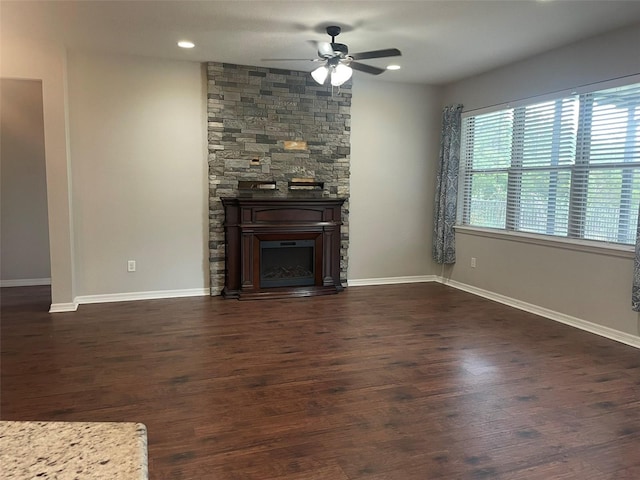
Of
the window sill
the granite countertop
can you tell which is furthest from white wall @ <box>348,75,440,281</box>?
the granite countertop

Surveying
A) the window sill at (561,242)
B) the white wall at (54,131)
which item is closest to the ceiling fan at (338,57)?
the window sill at (561,242)

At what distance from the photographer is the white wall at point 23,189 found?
19.3 ft

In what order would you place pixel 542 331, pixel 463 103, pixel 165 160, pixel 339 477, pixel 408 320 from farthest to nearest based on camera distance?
pixel 463 103 → pixel 165 160 → pixel 408 320 → pixel 542 331 → pixel 339 477

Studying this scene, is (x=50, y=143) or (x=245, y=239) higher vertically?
(x=50, y=143)

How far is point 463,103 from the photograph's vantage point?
19.3 ft

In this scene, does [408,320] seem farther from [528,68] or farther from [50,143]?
[50,143]

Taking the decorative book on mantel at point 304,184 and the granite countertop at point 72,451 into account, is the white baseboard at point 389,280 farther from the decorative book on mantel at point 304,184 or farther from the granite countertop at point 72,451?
the granite countertop at point 72,451

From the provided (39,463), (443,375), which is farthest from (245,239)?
(39,463)

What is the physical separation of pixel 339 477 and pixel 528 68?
4534mm

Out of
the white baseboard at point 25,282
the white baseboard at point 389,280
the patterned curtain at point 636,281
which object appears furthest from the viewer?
the white baseboard at point 389,280

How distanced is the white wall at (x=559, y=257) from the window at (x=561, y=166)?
0.18 m

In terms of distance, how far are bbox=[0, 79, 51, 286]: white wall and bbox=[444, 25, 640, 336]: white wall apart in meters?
5.52

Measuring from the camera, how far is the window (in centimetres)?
396

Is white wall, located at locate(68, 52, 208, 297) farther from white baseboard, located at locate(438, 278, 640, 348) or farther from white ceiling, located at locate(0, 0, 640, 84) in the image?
white baseboard, located at locate(438, 278, 640, 348)
